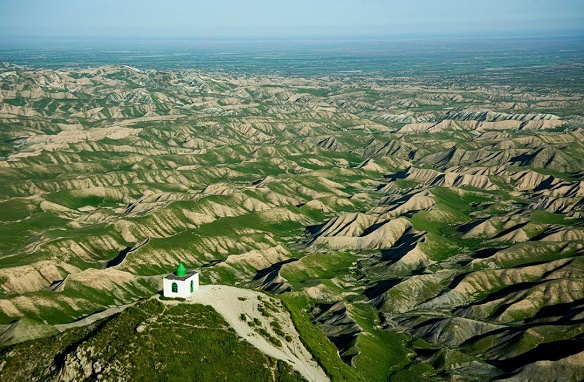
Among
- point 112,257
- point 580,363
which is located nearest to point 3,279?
point 112,257

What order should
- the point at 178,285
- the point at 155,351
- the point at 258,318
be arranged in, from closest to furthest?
the point at 155,351 → the point at 178,285 → the point at 258,318

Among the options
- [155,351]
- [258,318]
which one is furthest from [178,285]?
[155,351]

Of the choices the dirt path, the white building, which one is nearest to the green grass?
the dirt path

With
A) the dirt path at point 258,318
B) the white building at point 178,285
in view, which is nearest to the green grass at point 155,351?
the dirt path at point 258,318

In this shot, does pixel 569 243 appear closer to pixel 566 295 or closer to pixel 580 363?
pixel 566 295

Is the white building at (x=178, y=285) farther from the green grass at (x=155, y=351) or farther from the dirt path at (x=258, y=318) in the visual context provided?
the green grass at (x=155, y=351)

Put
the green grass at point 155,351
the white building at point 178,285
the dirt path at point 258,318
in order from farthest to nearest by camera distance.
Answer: the white building at point 178,285, the dirt path at point 258,318, the green grass at point 155,351

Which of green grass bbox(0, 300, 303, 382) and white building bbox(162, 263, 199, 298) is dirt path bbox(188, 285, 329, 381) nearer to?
white building bbox(162, 263, 199, 298)

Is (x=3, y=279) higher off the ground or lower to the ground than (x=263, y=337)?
lower

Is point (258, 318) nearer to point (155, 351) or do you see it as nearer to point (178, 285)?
point (178, 285)
